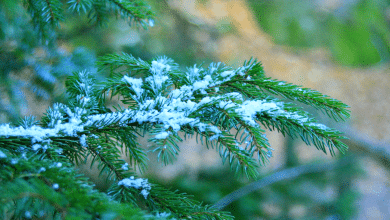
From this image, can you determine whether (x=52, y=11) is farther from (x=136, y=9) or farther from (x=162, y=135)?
(x=162, y=135)

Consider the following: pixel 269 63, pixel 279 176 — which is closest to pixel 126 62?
pixel 279 176

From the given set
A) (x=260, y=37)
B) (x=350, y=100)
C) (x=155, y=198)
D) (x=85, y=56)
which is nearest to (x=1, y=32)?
(x=85, y=56)

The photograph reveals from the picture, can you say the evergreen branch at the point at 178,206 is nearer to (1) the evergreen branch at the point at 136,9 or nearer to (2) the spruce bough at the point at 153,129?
(2) the spruce bough at the point at 153,129

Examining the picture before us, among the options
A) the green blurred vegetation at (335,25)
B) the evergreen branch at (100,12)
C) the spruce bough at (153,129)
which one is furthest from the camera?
the green blurred vegetation at (335,25)

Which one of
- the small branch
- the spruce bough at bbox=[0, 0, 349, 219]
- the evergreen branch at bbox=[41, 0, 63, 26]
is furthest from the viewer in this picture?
the small branch

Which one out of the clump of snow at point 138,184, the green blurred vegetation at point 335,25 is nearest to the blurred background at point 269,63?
the green blurred vegetation at point 335,25

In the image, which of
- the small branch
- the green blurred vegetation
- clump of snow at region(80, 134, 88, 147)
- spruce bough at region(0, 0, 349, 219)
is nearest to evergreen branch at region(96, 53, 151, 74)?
spruce bough at region(0, 0, 349, 219)

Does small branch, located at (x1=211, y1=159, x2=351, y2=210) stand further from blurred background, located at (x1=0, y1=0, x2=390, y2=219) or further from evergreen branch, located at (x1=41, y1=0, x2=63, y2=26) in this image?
evergreen branch, located at (x1=41, y1=0, x2=63, y2=26)
